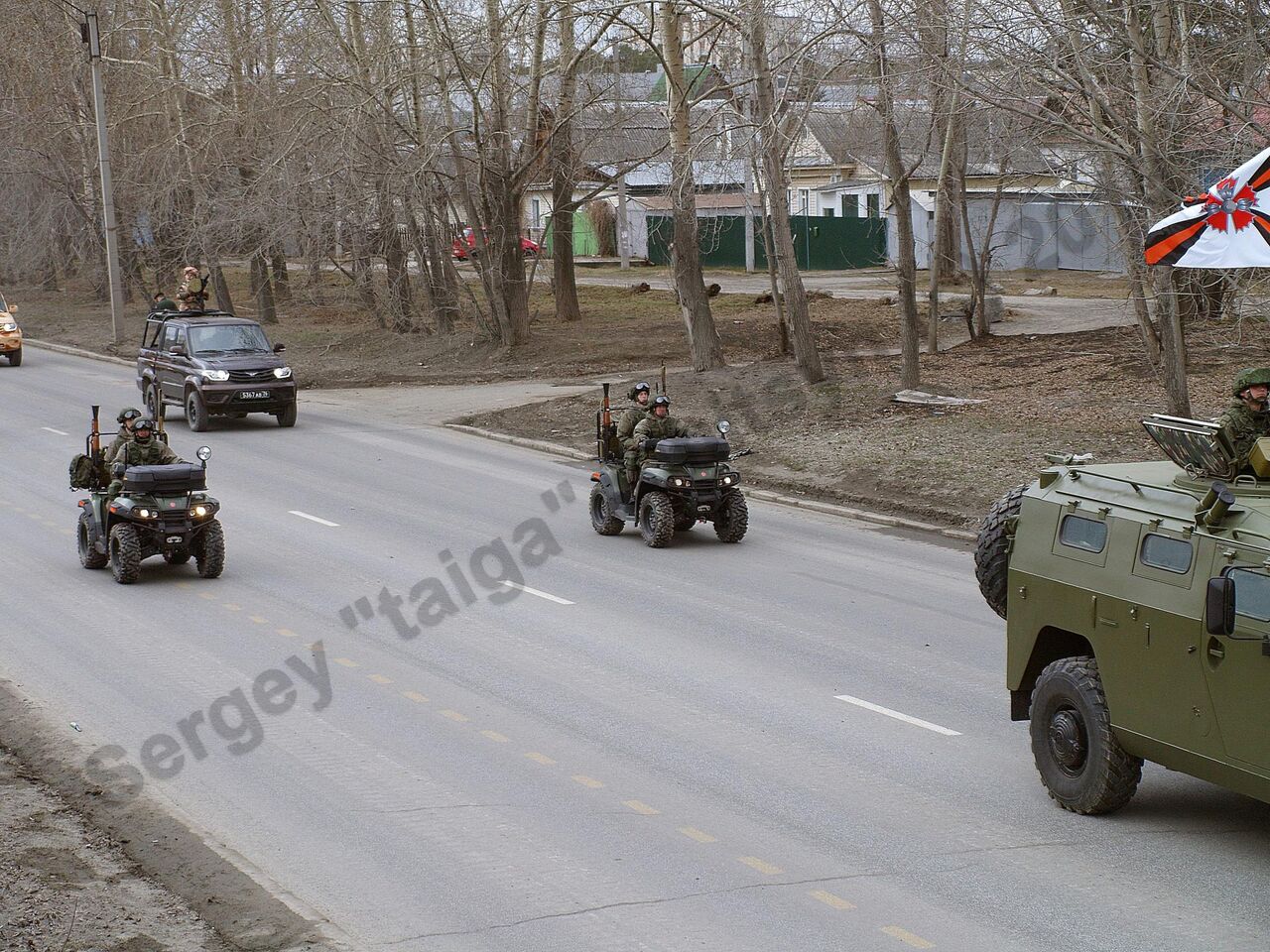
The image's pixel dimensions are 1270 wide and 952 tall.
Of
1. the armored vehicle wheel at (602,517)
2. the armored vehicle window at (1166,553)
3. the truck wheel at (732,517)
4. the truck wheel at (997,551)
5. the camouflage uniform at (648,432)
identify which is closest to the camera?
the armored vehicle window at (1166,553)

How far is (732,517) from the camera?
1794 centimetres

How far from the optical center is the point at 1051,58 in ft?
64.9

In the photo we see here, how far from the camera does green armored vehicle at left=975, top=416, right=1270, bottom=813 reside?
8203mm

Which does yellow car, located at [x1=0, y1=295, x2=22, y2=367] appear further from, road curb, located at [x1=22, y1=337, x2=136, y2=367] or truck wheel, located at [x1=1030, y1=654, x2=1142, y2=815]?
truck wheel, located at [x1=1030, y1=654, x2=1142, y2=815]

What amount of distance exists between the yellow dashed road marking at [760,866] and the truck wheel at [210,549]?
880 cm

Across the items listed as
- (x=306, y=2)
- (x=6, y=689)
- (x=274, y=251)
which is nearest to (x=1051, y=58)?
(x=6, y=689)

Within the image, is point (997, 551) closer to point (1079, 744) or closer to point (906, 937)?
point (1079, 744)

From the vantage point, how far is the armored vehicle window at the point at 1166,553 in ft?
28.3

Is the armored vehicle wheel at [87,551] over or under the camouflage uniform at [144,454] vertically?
under

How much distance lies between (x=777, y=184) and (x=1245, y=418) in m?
16.3


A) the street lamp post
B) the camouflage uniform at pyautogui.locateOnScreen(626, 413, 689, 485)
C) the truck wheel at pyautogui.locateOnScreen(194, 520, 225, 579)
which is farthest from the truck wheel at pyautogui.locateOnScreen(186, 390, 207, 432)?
the street lamp post

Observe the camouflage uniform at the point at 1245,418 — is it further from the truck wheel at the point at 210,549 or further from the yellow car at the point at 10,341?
the yellow car at the point at 10,341

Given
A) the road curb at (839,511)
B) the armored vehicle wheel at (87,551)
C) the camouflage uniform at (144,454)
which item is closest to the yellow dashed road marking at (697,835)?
the camouflage uniform at (144,454)

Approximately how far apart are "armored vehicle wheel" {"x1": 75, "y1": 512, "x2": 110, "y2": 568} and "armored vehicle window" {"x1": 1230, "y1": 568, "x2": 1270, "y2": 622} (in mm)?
11579
